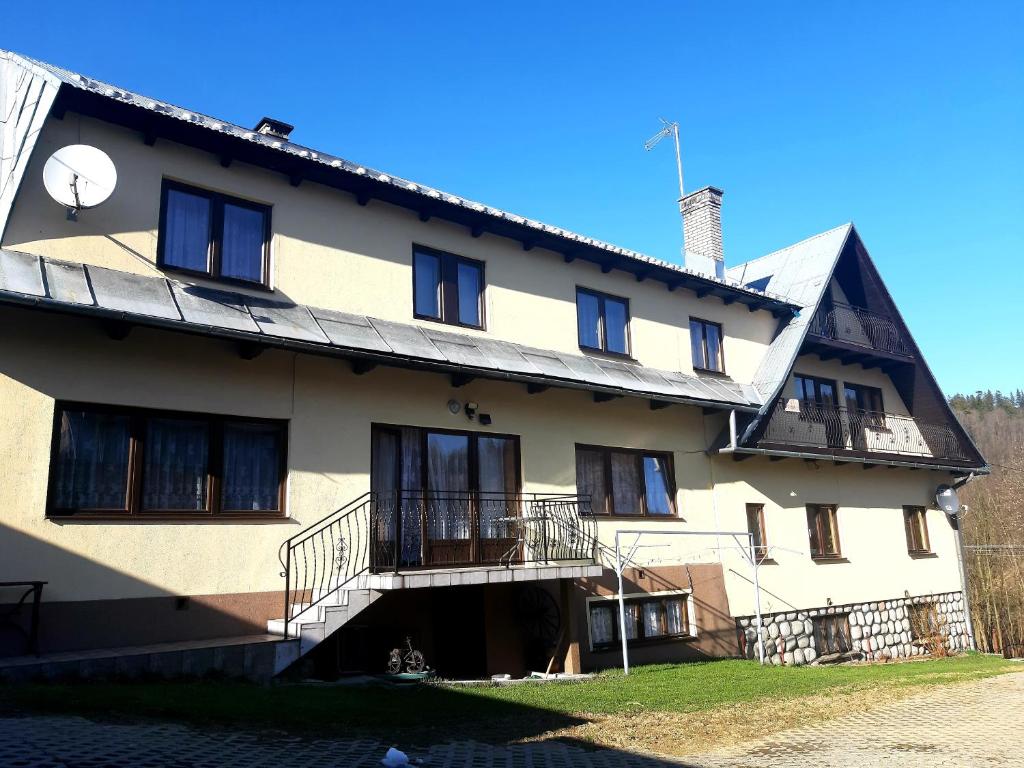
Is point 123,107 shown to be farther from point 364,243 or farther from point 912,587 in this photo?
point 912,587

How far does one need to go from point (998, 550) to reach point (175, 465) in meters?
30.7

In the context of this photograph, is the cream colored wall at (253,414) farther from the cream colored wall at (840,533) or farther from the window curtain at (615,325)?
the window curtain at (615,325)

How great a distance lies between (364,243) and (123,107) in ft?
12.2

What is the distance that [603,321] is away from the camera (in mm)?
15891

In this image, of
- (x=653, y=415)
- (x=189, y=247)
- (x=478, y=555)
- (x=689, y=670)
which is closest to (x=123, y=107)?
(x=189, y=247)

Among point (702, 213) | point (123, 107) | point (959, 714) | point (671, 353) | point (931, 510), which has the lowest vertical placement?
point (959, 714)

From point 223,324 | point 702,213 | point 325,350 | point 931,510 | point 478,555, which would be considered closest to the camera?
point 223,324

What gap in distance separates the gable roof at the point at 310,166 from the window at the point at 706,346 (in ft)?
3.52

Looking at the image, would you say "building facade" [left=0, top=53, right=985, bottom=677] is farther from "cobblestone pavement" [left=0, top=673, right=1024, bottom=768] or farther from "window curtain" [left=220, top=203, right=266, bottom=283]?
"cobblestone pavement" [left=0, top=673, right=1024, bottom=768]

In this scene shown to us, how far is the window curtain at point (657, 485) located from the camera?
1569cm

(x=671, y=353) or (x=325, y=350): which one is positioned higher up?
(x=671, y=353)

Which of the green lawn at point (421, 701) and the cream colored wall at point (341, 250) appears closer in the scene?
the green lawn at point (421, 701)

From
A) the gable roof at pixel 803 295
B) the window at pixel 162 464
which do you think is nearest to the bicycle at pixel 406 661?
the window at pixel 162 464

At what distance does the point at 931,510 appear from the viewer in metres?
22.3
